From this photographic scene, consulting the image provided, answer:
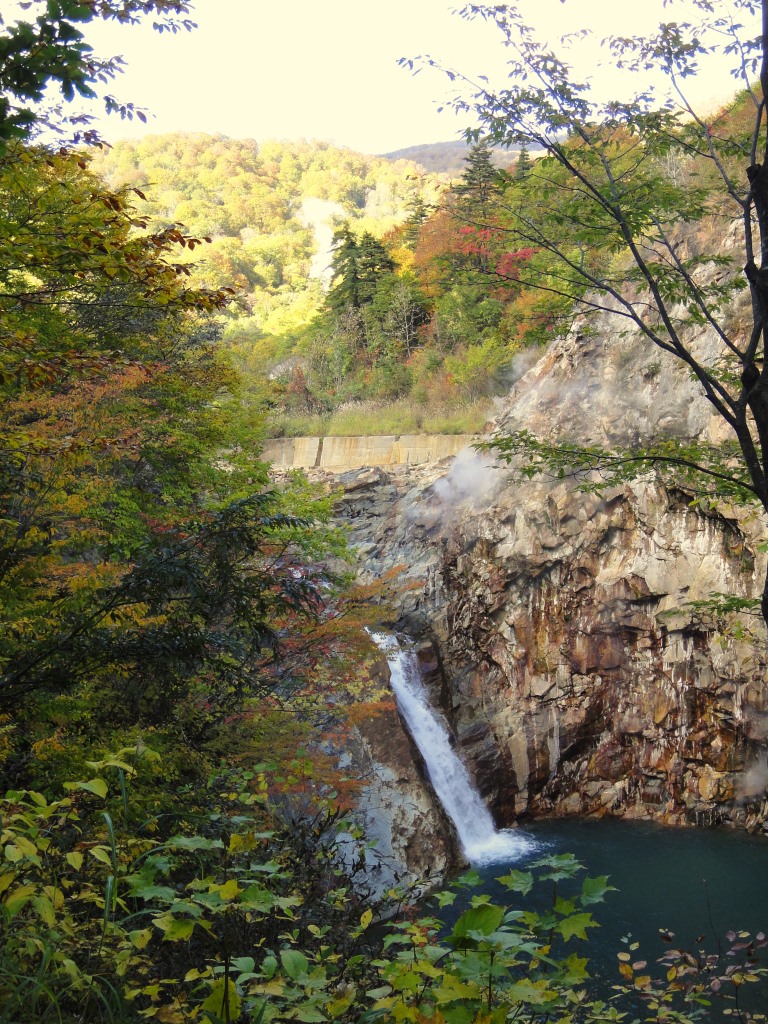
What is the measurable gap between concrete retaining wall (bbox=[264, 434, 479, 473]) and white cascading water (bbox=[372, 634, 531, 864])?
7.44m

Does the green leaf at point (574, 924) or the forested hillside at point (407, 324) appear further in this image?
the forested hillside at point (407, 324)

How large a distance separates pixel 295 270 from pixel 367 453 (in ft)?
138

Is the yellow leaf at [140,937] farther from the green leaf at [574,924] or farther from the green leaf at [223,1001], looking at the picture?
the green leaf at [574,924]

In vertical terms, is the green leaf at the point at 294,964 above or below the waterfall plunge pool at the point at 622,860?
above

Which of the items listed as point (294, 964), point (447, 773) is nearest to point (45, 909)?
point (294, 964)

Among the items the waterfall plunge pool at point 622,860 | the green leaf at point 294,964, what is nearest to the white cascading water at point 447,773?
the waterfall plunge pool at point 622,860

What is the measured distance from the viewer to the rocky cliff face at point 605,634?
12.7m

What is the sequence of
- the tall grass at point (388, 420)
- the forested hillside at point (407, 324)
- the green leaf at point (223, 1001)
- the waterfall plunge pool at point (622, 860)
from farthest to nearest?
the tall grass at point (388, 420), the waterfall plunge pool at point (622, 860), the forested hillside at point (407, 324), the green leaf at point (223, 1001)

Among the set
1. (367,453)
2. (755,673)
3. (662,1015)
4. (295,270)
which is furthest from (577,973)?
(295,270)

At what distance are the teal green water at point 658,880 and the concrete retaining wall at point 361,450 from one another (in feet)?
32.6

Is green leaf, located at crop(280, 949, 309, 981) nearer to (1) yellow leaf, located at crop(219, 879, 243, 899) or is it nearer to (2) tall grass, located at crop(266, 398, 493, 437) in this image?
(1) yellow leaf, located at crop(219, 879, 243, 899)

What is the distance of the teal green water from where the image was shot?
8617 millimetres

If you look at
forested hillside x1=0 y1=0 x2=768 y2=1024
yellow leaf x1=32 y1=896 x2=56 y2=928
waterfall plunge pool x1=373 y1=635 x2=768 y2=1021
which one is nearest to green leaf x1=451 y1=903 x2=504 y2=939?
forested hillside x1=0 y1=0 x2=768 y2=1024

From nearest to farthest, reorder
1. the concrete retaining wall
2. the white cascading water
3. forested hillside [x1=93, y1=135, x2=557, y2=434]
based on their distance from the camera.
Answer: forested hillside [x1=93, y1=135, x2=557, y2=434]
the white cascading water
the concrete retaining wall
